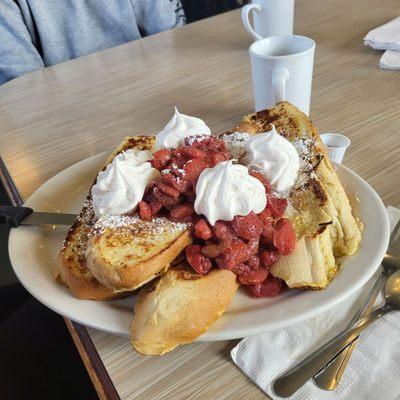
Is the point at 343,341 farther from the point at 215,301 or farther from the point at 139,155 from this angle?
the point at 139,155

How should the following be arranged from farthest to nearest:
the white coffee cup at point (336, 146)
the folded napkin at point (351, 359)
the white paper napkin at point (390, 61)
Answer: the white paper napkin at point (390, 61)
the white coffee cup at point (336, 146)
the folded napkin at point (351, 359)

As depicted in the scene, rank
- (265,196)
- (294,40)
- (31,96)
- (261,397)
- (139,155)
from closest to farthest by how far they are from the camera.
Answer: (261,397)
(265,196)
(139,155)
(294,40)
(31,96)

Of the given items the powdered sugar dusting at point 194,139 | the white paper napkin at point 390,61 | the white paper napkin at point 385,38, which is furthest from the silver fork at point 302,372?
the white paper napkin at point 385,38

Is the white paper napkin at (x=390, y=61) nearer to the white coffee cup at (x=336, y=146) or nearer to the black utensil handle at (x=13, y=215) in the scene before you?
the white coffee cup at (x=336, y=146)

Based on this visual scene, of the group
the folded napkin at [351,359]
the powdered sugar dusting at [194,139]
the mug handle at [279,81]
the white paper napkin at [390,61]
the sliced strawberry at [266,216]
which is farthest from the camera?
the white paper napkin at [390,61]

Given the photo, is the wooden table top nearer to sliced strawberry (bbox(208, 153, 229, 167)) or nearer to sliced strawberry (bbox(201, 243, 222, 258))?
sliced strawberry (bbox(201, 243, 222, 258))

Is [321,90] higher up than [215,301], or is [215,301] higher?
[215,301]

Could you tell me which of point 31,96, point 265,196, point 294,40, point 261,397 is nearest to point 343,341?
point 261,397
